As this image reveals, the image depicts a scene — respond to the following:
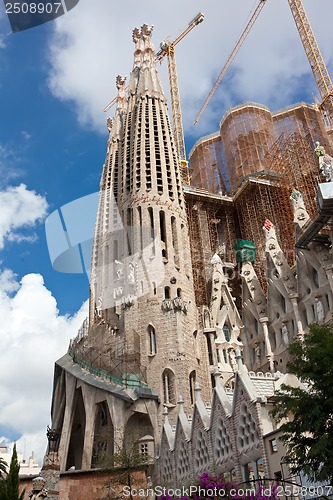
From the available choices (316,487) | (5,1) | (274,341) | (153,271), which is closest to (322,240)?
(274,341)

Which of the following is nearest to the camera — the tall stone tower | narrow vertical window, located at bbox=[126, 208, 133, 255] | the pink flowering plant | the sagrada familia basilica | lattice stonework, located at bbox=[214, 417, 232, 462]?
the pink flowering plant

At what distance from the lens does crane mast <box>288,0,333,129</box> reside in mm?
48812

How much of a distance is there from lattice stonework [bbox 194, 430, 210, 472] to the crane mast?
34.6 meters

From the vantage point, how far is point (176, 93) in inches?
2378

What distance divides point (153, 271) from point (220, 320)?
18.9 feet

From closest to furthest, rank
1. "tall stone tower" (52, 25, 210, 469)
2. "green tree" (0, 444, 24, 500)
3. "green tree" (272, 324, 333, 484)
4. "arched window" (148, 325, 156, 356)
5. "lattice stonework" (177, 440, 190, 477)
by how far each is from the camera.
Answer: "green tree" (272, 324, 333, 484) < "green tree" (0, 444, 24, 500) < "lattice stonework" (177, 440, 190, 477) < "tall stone tower" (52, 25, 210, 469) < "arched window" (148, 325, 156, 356)

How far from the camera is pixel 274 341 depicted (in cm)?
3462

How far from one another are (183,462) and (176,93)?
45427 mm

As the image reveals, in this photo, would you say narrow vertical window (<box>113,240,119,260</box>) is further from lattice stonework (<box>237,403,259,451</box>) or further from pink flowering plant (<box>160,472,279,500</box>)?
pink flowering plant (<box>160,472,279,500</box>)

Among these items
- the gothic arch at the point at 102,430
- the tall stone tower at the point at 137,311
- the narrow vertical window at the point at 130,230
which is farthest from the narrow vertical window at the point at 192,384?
the narrow vertical window at the point at 130,230

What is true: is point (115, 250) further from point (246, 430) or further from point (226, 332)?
point (246, 430)

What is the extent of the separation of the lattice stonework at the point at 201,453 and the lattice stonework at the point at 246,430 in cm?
271

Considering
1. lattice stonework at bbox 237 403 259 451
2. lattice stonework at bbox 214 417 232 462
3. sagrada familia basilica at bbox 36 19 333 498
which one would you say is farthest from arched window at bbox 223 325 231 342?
lattice stonework at bbox 237 403 259 451

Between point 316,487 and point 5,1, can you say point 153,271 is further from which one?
point 5,1
